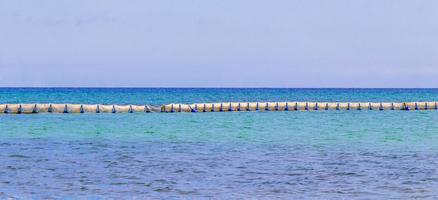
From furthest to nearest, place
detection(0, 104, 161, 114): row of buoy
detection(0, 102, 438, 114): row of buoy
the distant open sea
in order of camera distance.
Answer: detection(0, 102, 438, 114): row of buoy < detection(0, 104, 161, 114): row of buoy < the distant open sea

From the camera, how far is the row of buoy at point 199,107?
49.1 m

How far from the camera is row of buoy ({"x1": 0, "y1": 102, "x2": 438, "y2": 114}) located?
49.1 meters

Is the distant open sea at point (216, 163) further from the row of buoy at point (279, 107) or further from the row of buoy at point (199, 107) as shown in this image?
the row of buoy at point (279, 107)

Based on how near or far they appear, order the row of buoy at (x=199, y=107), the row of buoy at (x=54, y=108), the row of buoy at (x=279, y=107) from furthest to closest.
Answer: the row of buoy at (x=279, y=107) < the row of buoy at (x=199, y=107) < the row of buoy at (x=54, y=108)

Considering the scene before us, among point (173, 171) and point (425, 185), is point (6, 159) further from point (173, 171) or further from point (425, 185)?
point (425, 185)

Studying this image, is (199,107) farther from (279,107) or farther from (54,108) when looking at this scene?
(54,108)

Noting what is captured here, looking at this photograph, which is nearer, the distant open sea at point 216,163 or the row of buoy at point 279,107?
the distant open sea at point 216,163

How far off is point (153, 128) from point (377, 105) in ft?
93.0

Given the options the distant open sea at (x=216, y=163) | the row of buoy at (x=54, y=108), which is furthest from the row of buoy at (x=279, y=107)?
the distant open sea at (x=216, y=163)

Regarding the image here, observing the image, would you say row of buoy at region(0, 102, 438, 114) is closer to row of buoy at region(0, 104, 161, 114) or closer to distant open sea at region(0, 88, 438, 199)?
row of buoy at region(0, 104, 161, 114)

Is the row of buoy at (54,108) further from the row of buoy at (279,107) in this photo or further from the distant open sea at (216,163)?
the distant open sea at (216,163)

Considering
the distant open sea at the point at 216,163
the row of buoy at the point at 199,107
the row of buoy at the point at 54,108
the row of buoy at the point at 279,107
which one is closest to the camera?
the distant open sea at the point at 216,163

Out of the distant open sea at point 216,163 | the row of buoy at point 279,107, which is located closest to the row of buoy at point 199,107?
the row of buoy at point 279,107

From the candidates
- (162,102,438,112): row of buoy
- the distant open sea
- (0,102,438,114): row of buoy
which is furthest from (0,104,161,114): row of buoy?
the distant open sea
